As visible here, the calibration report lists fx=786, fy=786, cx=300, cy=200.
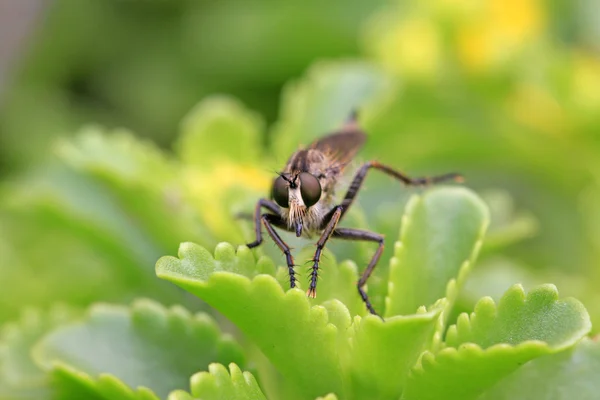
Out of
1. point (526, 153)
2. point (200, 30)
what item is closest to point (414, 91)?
point (526, 153)

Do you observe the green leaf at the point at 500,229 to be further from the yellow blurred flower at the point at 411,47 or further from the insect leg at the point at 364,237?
the yellow blurred flower at the point at 411,47

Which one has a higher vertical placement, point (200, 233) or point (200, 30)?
point (200, 30)

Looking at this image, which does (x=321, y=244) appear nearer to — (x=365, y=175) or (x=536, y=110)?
(x=365, y=175)

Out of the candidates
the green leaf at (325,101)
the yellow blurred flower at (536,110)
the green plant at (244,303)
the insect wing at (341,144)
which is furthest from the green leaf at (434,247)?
the yellow blurred flower at (536,110)

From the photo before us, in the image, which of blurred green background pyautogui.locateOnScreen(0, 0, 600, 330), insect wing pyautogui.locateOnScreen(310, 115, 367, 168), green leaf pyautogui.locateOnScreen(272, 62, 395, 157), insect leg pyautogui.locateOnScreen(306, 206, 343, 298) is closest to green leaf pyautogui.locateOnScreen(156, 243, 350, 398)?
insect leg pyautogui.locateOnScreen(306, 206, 343, 298)

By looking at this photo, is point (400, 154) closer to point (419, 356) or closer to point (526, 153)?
point (526, 153)

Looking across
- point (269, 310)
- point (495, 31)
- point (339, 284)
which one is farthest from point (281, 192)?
point (495, 31)

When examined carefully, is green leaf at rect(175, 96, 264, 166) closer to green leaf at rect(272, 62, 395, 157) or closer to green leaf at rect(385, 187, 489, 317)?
green leaf at rect(272, 62, 395, 157)

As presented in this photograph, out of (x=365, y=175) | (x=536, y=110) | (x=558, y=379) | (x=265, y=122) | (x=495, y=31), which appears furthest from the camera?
(x=265, y=122)
